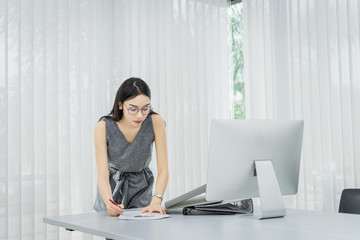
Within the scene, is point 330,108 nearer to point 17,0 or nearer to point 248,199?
point 248,199

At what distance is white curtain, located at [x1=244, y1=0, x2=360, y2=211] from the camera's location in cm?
312

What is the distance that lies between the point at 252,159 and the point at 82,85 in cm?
203

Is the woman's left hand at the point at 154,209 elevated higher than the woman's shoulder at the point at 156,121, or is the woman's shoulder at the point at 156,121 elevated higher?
the woman's shoulder at the point at 156,121

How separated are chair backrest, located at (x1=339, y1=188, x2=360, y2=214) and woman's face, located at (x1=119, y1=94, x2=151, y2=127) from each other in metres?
1.37

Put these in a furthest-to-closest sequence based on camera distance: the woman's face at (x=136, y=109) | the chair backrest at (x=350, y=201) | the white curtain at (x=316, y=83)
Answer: the white curtain at (x=316, y=83), the chair backrest at (x=350, y=201), the woman's face at (x=136, y=109)

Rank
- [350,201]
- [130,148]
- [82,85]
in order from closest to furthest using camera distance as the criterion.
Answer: [130,148], [350,201], [82,85]

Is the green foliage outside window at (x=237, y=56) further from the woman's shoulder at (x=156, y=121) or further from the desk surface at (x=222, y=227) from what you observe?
the desk surface at (x=222, y=227)

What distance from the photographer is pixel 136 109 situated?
243 cm

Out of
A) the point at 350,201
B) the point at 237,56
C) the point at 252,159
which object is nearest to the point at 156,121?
the point at 252,159

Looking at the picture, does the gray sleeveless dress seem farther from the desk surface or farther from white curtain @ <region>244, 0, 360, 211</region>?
white curtain @ <region>244, 0, 360, 211</region>

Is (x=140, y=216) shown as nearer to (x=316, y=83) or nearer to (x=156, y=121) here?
(x=156, y=121)

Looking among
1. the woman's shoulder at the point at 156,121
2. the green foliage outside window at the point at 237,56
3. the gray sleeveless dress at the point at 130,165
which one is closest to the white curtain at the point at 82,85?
the green foliage outside window at the point at 237,56

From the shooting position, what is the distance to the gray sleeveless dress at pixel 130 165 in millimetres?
2547

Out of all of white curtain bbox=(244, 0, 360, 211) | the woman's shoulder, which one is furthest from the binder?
white curtain bbox=(244, 0, 360, 211)
